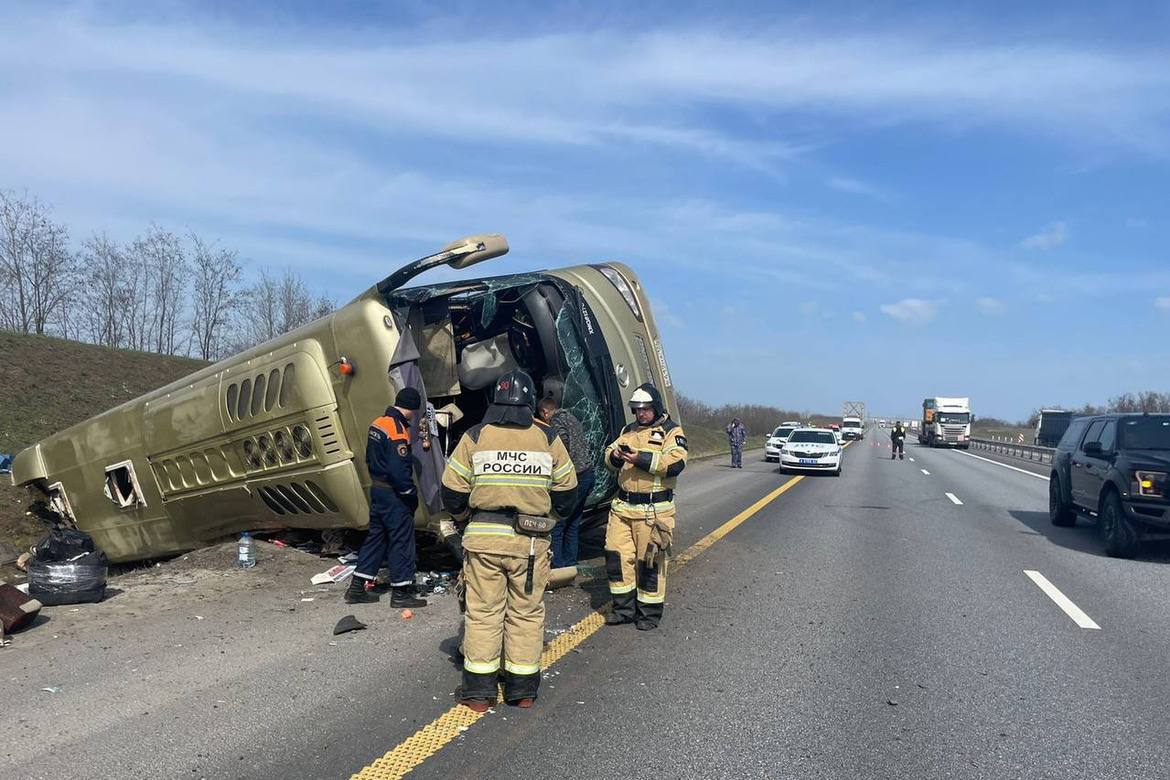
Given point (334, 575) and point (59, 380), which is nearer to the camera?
point (334, 575)

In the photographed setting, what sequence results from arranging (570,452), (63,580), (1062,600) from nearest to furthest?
(63,580), (570,452), (1062,600)

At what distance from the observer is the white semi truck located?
1948 inches

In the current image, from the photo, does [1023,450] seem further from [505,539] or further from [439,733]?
[439,733]

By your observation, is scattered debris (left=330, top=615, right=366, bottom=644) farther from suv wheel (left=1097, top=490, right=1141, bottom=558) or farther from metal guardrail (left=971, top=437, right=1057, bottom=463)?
metal guardrail (left=971, top=437, right=1057, bottom=463)

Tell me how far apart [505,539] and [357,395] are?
2802mm

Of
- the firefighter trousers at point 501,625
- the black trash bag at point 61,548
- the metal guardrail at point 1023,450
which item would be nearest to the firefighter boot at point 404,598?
the firefighter trousers at point 501,625

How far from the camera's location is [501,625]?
4.36m

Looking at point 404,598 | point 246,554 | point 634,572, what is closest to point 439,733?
point 634,572

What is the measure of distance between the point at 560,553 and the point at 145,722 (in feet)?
11.7

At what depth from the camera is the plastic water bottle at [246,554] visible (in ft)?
24.5

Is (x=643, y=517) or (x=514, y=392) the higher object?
(x=514, y=392)

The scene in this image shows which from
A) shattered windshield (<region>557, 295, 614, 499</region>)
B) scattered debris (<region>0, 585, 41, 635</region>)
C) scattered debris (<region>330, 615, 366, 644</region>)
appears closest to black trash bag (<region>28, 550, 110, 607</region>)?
scattered debris (<region>0, 585, 41, 635</region>)

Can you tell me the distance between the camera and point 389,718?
406 cm

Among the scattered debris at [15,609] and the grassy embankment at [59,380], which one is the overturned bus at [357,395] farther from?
the grassy embankment at [59,380]
